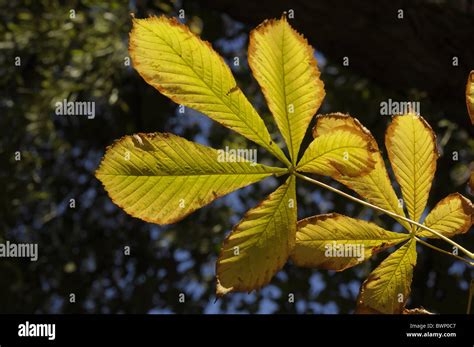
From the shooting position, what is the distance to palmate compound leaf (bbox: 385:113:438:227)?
1.13 feet

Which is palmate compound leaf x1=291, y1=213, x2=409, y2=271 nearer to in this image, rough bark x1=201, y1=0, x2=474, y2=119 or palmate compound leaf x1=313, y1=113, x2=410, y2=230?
palmate compound leaf x1=313, y1=113, x2=410, y2=230

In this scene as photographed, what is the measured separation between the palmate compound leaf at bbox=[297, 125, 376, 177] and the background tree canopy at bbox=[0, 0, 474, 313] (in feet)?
5.26

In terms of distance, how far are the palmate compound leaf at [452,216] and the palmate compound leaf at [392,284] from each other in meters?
0.02

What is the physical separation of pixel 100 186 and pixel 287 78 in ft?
7.05

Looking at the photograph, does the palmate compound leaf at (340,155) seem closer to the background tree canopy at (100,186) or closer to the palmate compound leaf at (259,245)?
the palmate compound leaf at (259,245)

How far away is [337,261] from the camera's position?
13.6 inches

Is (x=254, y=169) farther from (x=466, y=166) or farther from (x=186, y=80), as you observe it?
(x=466, y=166)

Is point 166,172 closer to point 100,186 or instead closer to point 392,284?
point 392,284

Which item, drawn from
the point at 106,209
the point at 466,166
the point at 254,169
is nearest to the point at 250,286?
the point at 254,169

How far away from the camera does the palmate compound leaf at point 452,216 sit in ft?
1.14

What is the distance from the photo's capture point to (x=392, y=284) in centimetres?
33

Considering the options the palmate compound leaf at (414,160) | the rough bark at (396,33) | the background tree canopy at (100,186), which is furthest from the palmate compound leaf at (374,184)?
the background tree canopy at (100,186)

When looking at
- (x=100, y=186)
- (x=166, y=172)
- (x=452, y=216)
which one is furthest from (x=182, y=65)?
(x=100, y=186)

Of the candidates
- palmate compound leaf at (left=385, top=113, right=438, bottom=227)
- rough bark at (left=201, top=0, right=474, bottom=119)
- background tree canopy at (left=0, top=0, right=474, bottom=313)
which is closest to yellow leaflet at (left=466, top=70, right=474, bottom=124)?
palmate compound leaf at (left=385, top=113, right=438, bottom=227)
